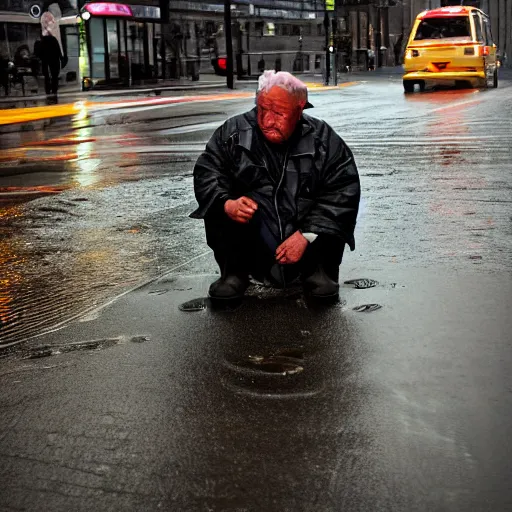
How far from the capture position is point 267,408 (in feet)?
11.0

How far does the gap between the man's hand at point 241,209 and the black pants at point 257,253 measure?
4.6 inches

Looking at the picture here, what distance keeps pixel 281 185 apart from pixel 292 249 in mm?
328

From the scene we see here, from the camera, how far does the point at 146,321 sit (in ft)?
14.9

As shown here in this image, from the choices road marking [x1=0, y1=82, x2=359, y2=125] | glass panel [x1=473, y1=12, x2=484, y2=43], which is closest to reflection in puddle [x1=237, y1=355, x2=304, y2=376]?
road marking [x1=0, y1=82, x2=359, y2=125]

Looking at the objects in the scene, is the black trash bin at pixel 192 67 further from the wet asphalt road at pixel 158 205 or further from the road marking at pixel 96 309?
the road marking at pixel 96 309

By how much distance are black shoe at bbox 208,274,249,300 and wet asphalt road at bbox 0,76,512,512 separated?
12cm

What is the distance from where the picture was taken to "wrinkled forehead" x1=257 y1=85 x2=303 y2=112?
4566 millimetres

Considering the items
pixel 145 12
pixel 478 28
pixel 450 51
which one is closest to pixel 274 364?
pixel 450 51

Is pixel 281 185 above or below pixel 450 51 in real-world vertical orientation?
below

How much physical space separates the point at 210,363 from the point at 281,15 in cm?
4922

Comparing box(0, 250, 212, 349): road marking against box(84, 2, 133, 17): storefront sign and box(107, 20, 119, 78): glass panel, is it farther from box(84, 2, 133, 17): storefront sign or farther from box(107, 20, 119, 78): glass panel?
box(107, 20, 119, 78): glass panel

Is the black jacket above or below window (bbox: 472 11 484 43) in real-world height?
below

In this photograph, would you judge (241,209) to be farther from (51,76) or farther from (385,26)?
(385,26)

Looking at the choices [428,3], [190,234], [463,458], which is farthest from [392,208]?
[428,3]
